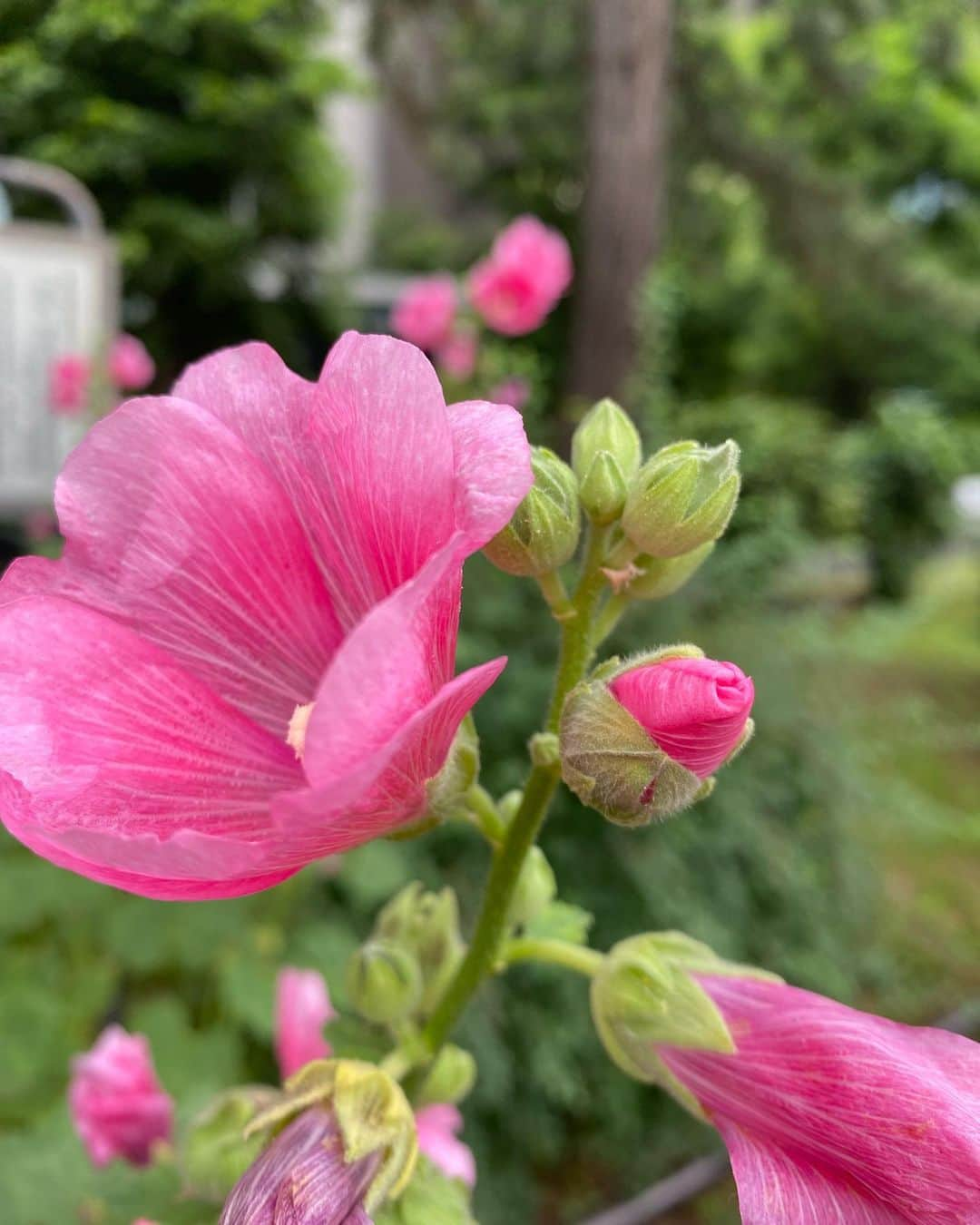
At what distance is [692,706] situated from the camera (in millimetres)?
370

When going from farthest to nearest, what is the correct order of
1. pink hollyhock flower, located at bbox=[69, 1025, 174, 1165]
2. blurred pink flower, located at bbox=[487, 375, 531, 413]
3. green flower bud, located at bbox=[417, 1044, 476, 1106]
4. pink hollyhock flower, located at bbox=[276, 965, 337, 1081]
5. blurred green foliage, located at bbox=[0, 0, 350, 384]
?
blurred pink flower, located at bbox=[487, 375, 531, 413] < blurred green foliage, located at bbox=[0, 0, 350, 384] < pink hollyhock flower, located at bbox=[69, 1025, 174, 1165] < pink hollyhock flower, located at bbox=[276, 965, 337, 1081] < green flower bud, located at bbox=[417, 1044, 476, 1106]

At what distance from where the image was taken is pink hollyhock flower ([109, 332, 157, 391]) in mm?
1878

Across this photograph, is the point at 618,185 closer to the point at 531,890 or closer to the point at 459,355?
the point at 459,355

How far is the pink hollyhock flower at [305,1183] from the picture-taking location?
0.40 meters

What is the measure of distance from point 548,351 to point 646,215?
301 centimetres

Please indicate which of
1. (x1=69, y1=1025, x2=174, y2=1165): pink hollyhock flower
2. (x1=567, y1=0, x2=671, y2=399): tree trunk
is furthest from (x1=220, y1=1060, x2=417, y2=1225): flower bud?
(x1=567, y1=0, x2=671, y2=399): tree trunk

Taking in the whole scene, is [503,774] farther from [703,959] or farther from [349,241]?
[349,241]

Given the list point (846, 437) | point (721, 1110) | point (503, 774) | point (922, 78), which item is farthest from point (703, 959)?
point (846, 437)

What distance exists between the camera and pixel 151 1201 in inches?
25.9

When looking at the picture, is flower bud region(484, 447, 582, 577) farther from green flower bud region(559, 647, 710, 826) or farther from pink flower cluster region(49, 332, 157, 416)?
pink flower cluster region(49, 332, 157, 416)

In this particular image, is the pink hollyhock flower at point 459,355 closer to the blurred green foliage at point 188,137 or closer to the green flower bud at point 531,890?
the blurred green foliage at point 188,137

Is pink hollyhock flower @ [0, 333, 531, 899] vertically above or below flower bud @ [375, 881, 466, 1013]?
above

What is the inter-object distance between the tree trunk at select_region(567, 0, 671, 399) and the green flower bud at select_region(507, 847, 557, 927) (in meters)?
2.85

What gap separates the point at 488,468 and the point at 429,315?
2.26 m
